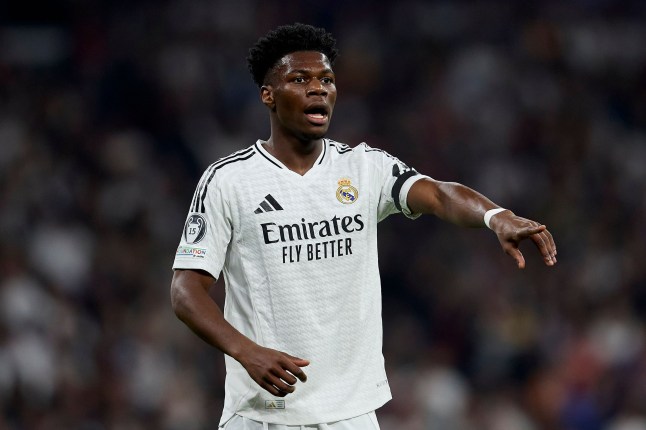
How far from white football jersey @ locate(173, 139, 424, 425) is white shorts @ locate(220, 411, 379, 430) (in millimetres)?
28

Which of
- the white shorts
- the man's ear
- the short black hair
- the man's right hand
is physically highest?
the short black hair

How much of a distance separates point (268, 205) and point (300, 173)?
0.23 m

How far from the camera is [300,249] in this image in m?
4.62

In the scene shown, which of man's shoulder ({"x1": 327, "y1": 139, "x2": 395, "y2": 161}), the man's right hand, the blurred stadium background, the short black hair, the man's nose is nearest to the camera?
the man's right hand

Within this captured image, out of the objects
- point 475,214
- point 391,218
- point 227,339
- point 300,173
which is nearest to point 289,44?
point 300,173

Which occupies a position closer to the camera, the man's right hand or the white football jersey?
the man's right hand

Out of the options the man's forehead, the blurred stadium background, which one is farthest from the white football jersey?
the blurred stadium background

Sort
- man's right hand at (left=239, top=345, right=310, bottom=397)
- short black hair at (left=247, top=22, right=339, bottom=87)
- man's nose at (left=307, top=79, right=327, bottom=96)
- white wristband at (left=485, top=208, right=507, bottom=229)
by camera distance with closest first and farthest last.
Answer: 1. man's right hand at (left=239, top=345, right=310, bottom=397)
2. white wristband at (left=485, top=208, right=507, bottom=229)
3. man's nose at (left=307, top=79, right=327, bottom=96)
4. short black hair at (left=247, top=22, right=339, bottom=87)

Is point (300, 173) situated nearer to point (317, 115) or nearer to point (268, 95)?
point (317, 115)

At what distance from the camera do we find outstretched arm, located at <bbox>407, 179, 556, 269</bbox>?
159 inches

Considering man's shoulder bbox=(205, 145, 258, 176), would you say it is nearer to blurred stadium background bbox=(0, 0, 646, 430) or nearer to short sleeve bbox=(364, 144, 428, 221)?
short sleeve bbox=(364, 144, 428, 221)

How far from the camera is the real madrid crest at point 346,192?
4.74 meters

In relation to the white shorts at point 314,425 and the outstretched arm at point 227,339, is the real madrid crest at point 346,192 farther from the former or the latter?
the white shorts at point 314,425

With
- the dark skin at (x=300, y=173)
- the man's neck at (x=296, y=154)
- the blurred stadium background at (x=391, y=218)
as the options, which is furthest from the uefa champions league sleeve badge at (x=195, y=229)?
the blurred stadium background at (x=391, y=218)
